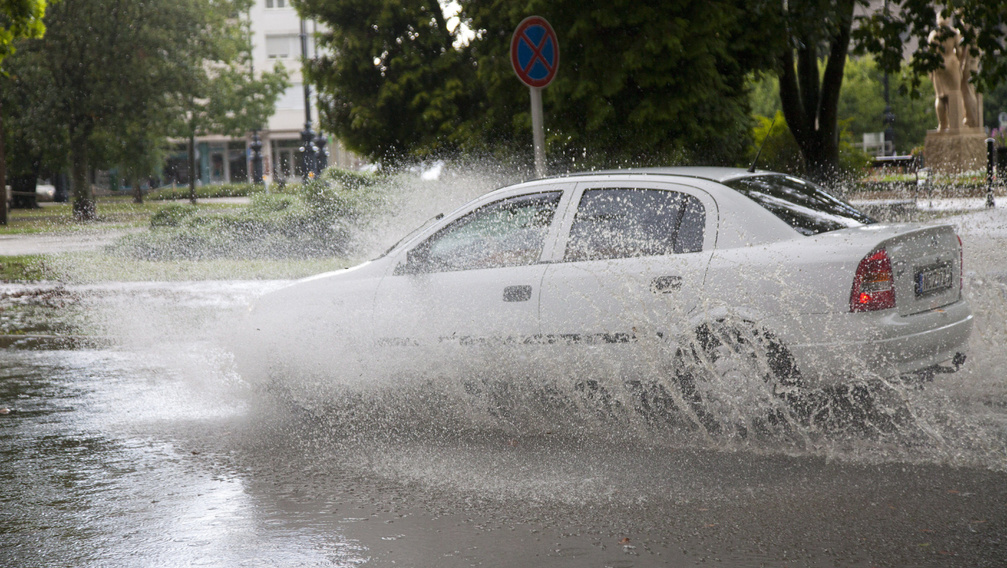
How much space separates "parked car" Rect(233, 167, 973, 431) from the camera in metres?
5.45

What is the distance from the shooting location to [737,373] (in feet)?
18.2

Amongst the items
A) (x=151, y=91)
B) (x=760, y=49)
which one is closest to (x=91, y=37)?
(x=151, y=91)

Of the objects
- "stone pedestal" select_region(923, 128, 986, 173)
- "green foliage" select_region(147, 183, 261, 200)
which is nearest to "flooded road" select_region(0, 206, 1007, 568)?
"stone pedestal" select_region(923, 128, 986, 173)

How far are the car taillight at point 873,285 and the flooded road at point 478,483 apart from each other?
1.87ft

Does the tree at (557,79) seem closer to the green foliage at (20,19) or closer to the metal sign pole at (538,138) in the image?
the metal sign pole at (538,138)

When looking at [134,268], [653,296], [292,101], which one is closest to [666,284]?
[653,296]

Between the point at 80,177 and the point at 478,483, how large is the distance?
1330 inches

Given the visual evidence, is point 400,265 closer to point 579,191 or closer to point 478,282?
point 478,282

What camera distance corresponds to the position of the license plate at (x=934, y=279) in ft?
18.6

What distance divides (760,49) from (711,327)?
33.4ft

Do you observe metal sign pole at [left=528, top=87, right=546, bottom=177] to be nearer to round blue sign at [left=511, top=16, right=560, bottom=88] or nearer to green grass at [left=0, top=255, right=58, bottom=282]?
round blue sign at [left=511, top=16, right=560, bottom=88]

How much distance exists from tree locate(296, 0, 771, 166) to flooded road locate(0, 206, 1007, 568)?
728 centimetres

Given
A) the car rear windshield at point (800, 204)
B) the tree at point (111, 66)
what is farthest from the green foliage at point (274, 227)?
the tree at point (111, 66)

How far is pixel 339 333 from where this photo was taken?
666 centimetres
